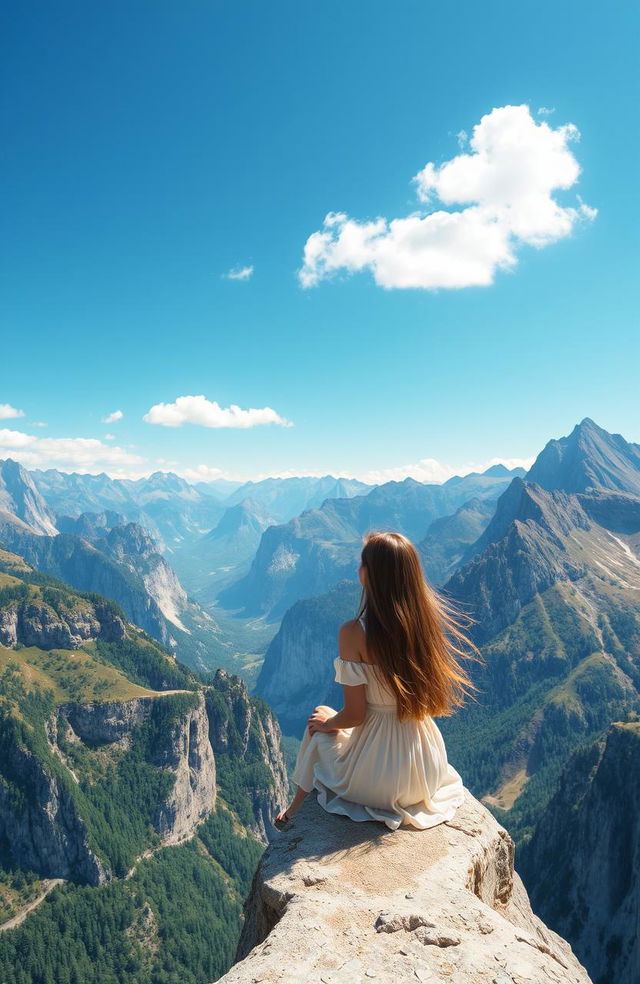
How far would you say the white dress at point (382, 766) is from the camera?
9680mm

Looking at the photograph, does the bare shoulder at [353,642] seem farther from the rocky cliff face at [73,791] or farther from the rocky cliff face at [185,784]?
the rocky cliff face at [185,784]

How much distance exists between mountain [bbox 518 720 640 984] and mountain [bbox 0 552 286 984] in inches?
3558

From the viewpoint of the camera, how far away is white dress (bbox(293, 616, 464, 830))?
381 inches

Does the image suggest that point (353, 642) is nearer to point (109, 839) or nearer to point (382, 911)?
point (382, 911)

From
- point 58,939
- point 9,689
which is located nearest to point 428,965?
point 58,939

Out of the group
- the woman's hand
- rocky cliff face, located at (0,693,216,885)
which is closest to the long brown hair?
the woman's hand

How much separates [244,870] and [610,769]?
131131 mm

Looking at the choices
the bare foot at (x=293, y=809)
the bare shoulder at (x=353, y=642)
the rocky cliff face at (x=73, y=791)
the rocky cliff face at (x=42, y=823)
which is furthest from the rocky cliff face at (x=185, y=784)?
the bare shoulder at (x=353, y=642)

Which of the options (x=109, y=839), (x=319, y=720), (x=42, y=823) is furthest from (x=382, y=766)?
(x=109, y=839)

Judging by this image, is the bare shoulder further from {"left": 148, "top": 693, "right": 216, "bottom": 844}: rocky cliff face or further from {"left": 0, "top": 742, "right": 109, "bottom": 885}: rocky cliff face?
{"left": 148, "top": 693, "right": 216, "bottom": 844}: rocky cliff face

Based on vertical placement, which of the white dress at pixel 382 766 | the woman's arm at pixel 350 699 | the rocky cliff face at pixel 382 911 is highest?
the woman's arm at pixel 350 699

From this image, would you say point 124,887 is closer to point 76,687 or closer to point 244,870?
point 244,870

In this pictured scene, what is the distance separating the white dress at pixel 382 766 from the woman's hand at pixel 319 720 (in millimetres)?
302

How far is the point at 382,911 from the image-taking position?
7660 millimetres
